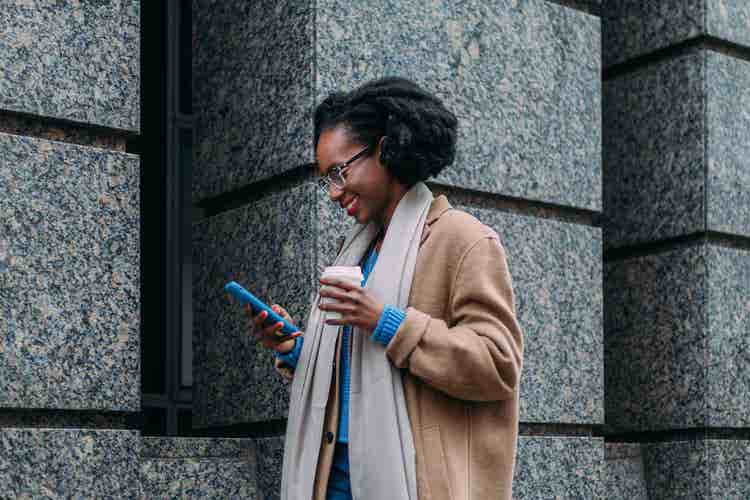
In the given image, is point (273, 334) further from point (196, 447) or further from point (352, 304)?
point (196, 447)

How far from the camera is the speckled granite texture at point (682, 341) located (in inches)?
242

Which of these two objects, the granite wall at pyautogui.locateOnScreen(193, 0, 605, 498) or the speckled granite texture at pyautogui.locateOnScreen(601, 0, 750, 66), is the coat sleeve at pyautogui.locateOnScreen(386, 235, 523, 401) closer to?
the granite wall at pyautogui.locateOnScreen(193, 0, 605, 498)

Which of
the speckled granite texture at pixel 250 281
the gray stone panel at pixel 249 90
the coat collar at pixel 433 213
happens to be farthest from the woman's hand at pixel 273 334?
the gray stone panel at pixel 249 90

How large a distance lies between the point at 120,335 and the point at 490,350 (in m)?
1.70

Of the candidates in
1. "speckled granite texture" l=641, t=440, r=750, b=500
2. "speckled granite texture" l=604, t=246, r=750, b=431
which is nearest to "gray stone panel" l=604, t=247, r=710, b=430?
"speckled granite texture" l=604, t=246, r=750, b=431

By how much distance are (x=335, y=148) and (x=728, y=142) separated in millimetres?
3148

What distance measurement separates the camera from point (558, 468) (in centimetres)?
565

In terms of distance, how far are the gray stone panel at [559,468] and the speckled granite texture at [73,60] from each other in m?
2.15

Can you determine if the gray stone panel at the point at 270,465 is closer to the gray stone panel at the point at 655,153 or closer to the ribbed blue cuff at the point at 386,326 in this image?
the ribbed blue cuff at the point at 386,326

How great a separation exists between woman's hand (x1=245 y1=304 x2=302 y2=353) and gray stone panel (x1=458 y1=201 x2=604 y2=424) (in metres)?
1.64

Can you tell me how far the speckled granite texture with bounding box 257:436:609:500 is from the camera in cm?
551

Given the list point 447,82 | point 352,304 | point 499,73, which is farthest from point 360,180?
point 499,73

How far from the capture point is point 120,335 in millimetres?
4730

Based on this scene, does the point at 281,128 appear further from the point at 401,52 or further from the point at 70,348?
the point at 70,348
